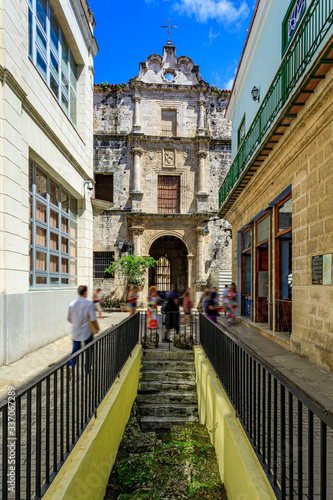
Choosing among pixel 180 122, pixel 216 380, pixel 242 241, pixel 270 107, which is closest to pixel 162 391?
pixel 216 380

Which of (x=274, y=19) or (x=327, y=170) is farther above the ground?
(x=274, y=19)

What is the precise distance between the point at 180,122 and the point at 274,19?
44.7 ft

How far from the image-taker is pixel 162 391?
24.0ft

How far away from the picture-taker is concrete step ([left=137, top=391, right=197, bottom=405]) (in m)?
7.00

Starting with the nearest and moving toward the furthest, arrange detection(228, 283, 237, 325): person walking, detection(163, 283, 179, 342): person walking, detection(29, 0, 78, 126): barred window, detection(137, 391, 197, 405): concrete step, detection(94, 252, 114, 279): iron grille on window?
detection(137, 391, 197, 405): concrete step, detection(29, 0, 78, 126): barred window, detection(163, 283, 179, 342): person walking, detection(228, 283, 237, 325): person walking, detection(94, 252, 114, 279): iron grille on window

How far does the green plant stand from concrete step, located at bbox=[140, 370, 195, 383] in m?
12.8

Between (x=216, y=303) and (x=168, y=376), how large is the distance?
383 cm

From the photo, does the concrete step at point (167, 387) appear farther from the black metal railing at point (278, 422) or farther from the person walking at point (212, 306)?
the person walking at point (212, 306)

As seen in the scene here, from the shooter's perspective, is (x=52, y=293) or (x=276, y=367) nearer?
(x=276, y=367)

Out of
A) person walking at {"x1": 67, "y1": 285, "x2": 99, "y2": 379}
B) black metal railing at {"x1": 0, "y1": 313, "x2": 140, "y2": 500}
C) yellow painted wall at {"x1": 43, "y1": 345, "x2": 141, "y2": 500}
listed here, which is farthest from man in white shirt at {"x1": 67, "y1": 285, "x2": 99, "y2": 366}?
yellow painted wall at {"x1": 43, "y1": 345, "x2": 141, "y2": 500}

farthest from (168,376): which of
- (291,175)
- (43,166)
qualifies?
(43,166)

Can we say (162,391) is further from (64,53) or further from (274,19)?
(64,53)

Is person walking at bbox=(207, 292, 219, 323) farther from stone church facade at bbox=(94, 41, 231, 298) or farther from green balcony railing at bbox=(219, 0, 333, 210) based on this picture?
stone church facade at bbox=(94, 41, 231, 298)

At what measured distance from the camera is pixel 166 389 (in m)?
7.34
